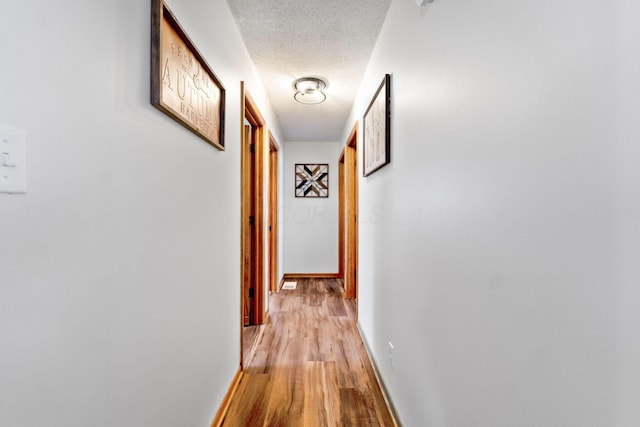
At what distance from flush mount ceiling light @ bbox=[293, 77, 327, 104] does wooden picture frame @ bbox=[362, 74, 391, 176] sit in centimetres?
61

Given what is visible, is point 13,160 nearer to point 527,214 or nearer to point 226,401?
point 527,214

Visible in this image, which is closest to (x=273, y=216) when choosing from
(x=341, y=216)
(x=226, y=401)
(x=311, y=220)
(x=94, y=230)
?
(x=311, y=220)

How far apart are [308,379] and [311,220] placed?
325 cm

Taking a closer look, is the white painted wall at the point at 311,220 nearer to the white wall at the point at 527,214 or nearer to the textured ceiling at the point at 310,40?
the textured ceiling at the point at 310,40

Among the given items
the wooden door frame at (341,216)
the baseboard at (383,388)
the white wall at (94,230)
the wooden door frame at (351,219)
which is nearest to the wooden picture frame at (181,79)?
the white wall at (94,230)

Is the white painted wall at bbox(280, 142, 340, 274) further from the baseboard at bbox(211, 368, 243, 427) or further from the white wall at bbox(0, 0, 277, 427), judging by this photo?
the white wall at bbox(0, 0, 277, 427)

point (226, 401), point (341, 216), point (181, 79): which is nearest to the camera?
point (181, 79)

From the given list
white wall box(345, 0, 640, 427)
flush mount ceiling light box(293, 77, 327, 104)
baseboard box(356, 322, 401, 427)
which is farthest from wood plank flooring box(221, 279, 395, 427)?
flush mount ceiling light box(293, 77, 327, 104)

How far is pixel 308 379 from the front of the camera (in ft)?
6.93

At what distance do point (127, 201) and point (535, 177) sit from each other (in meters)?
0.97

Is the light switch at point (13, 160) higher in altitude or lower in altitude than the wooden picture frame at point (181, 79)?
lower

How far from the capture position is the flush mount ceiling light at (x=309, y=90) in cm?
283

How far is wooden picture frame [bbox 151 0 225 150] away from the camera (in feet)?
3.11

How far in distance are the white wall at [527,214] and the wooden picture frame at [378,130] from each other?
0.46m
